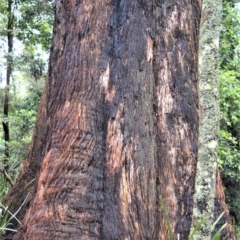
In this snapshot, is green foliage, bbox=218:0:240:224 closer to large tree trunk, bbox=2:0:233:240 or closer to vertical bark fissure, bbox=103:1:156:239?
large tree trunk, bbox=2:0:233:240

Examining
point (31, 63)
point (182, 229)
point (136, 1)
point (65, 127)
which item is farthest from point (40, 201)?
point (31, 63)

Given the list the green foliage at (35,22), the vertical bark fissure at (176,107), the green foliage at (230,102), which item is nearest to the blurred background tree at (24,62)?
the green foliage at (35,22)

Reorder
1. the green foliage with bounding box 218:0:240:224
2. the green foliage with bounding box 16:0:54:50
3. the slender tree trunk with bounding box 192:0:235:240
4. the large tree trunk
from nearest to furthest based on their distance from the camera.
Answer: the slender tree trunk with bounding box 192:0:235:240 < the large tree trunk < the green foliage with bounding box 218:0:240:224 < the green foliage with bounding box 16:0:54:50

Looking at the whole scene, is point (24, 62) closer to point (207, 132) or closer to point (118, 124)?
point (118, 124)

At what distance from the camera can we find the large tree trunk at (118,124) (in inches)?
103

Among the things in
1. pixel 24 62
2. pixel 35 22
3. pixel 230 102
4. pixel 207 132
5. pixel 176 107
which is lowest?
pixel 207 132

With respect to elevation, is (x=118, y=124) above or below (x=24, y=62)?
below

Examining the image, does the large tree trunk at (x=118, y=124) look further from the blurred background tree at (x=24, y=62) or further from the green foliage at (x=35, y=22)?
the green foliage at (x=35, y=22)

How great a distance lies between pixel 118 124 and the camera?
108 inches

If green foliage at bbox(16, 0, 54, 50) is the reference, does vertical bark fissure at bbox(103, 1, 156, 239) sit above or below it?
below

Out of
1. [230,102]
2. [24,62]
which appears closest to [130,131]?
Result: [230,102]

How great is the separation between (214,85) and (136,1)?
3.86 ft

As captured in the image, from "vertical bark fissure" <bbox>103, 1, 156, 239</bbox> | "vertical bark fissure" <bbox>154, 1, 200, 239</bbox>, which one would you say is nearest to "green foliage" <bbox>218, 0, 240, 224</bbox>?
"vertical bark fissure" <bbox>154, 1, 200, 239</bbox>

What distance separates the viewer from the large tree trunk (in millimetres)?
2605
